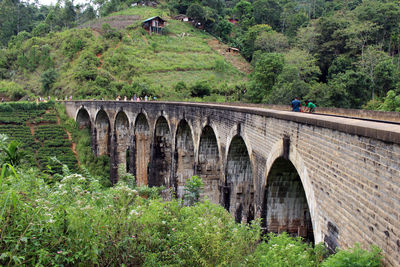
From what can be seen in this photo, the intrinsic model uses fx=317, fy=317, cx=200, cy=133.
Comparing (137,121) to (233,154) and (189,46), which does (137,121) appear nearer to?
(233,154)

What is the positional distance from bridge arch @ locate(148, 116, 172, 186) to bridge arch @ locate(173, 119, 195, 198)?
3652 mm

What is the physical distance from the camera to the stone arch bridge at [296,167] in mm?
4910

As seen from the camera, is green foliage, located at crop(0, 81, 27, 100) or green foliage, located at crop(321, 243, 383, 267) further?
green foliage, located at crop(0, 81, 27, 100)

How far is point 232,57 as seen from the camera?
64438 millimetres

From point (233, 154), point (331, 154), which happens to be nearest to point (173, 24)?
point (233, 154)

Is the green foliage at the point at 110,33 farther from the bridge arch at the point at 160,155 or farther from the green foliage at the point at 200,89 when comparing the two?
the bridge arch at the point at 160,155

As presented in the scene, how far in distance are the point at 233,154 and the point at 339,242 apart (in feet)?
24.9

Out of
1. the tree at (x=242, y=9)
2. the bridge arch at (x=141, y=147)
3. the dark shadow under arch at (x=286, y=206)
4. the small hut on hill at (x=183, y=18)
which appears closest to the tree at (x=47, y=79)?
the bridge arch at (x=141, y=147)

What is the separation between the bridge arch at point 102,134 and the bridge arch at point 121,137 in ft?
10.2

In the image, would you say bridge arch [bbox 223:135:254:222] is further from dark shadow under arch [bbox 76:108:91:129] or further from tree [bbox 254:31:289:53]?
tree [bbox 254:31:289:53]

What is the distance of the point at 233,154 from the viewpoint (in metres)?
13.4

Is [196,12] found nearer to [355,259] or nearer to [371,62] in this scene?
[371,62]

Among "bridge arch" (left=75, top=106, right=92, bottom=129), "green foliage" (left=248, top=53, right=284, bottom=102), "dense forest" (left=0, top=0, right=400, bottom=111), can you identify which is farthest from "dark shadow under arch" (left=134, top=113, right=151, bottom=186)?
"green foliage" (left=248, top=53, right=284, bottom=102)

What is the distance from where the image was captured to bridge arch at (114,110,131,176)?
29.9m
